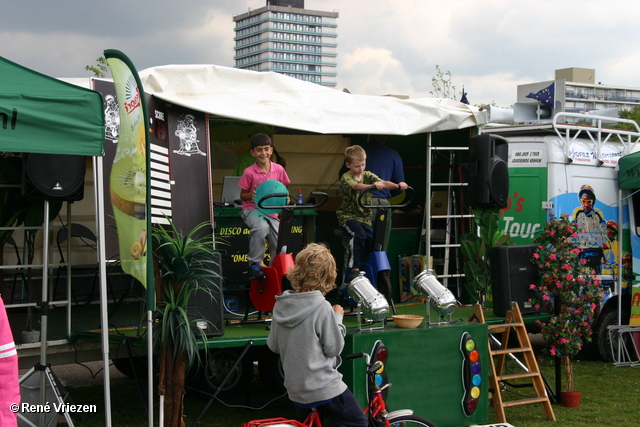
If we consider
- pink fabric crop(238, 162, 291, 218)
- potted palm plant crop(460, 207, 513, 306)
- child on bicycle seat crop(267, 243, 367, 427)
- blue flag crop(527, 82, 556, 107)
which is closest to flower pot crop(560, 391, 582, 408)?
potted palm plant crop(460, 207, 513, 306)

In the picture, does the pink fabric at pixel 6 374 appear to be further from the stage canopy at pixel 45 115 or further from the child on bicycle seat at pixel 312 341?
the stage canopy at pixel 45 115

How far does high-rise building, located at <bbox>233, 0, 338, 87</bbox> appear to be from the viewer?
4197 centimetres

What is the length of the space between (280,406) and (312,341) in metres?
3.02

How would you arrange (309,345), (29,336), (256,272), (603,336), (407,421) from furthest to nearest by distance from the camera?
(603,336)
(256,272)
(29,336)
(407,421)
(309,345)

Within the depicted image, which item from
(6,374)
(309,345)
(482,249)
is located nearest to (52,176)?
(309,345)

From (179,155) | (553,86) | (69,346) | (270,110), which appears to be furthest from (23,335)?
(553,86)

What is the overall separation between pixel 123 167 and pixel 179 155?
1427mm

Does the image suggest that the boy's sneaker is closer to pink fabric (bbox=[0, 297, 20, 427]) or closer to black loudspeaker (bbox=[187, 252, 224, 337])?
black loudspeaker (bbox=[187, 252, 224, 337])

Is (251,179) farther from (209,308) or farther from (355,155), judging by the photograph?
(209,308)

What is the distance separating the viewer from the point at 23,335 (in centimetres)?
600

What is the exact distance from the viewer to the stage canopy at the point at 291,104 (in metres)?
6.43

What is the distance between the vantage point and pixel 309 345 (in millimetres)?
3953

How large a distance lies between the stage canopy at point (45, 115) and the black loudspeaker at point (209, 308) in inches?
59.3

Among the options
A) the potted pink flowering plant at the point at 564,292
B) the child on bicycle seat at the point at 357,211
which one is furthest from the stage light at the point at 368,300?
the potted pink flowering plant at the point at 564,292
